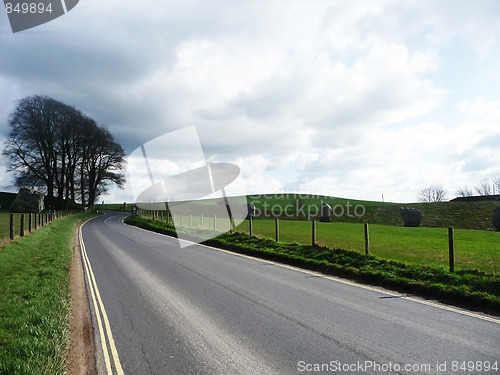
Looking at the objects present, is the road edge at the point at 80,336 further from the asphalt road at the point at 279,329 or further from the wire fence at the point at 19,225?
the wire fence at the point at 19,225

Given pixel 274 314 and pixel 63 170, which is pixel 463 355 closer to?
pixel 274 314

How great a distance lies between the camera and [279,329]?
629 cm

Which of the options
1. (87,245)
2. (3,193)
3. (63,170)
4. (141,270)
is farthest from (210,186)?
(3,193)

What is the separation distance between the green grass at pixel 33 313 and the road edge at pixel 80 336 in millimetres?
143

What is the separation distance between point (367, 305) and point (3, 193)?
3367 inches

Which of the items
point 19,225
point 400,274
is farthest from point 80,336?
point 19,225

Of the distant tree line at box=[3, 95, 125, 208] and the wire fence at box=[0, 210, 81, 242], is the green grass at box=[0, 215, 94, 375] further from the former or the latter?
the distant tree line at box=[3, 95, 125, 208]

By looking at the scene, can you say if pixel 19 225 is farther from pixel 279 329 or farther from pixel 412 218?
pixel 412 218

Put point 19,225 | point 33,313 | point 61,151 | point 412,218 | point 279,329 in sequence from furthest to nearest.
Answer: point 61,151, point 412,218, point 19,225, point 33,313, point 279,329

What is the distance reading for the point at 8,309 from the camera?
7.47 m

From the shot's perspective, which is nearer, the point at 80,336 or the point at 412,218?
the point at 80,336

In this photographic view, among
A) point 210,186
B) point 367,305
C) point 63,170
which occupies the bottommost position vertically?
point 367,305

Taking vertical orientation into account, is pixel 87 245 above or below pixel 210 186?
below

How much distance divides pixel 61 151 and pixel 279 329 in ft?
187
